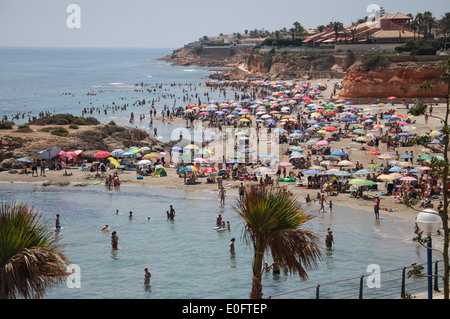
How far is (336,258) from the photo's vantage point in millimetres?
20641

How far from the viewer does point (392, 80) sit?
59406 millimetres

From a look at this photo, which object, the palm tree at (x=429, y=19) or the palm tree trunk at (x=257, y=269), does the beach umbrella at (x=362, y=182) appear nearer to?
the palm tree trunk at (x=257, y=269)

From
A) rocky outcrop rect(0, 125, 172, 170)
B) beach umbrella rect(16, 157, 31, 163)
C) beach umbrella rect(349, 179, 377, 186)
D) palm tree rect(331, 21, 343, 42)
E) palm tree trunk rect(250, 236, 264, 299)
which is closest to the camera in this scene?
palm tree trunk rect(250, 236, 264, 299)

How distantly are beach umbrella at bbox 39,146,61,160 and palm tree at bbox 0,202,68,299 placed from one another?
28359mm

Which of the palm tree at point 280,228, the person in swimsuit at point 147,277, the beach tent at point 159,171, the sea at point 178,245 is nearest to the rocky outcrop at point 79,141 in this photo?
the sea at point 178,245

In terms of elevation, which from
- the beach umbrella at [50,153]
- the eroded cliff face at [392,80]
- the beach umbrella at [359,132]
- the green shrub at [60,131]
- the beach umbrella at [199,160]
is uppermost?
the eroded cliff face at [392,80]

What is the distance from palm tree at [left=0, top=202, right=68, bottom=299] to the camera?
784 centimetres

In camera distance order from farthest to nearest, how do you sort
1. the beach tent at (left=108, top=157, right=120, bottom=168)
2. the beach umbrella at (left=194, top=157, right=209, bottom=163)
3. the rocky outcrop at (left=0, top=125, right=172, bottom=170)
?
the rocky outcrop at (left=0, top=125, right=172, bottom=170), the beach tent at (left=108, top=157, right=120, bottom=168), the beach umbrella at (left=194, top=157, right=209, bottom=163)

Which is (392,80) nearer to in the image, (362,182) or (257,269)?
(362,182)

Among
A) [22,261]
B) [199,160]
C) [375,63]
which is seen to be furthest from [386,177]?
[375,63]

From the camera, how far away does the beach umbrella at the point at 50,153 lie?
3544 centimetres

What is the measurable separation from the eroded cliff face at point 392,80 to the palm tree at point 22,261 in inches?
2162

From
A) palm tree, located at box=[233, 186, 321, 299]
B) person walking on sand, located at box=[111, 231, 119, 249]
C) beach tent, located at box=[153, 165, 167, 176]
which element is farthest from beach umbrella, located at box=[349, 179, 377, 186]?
palm tree, located at box=[233, 186, 321, 299]

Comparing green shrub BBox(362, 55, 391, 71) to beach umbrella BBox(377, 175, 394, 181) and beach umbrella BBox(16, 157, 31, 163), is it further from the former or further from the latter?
beach umbrella BBox(16, 157, 31, 163)
